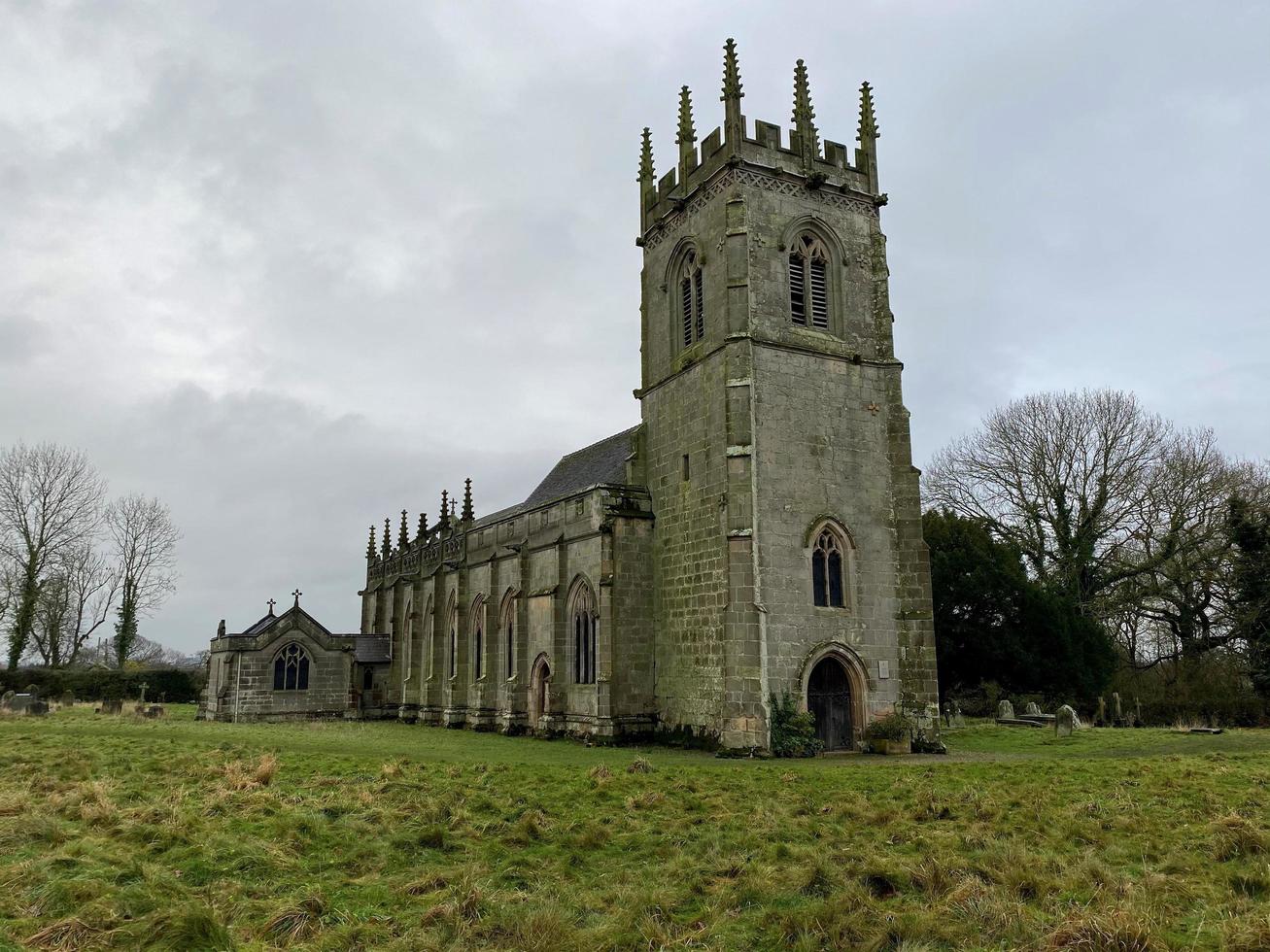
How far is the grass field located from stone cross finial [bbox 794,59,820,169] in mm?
16960

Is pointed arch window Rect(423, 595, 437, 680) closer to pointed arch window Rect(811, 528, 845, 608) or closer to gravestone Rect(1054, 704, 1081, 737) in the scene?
pointed arch window Rect(811, 528, 845, 608)

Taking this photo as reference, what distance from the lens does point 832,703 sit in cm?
2348

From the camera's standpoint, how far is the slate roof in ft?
138

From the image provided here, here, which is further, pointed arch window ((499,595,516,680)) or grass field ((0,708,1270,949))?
pointed arch window ((499,595,516,680))

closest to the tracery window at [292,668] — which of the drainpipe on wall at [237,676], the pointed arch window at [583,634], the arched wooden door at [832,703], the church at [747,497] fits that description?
the drainpipe on wall at [237,676]

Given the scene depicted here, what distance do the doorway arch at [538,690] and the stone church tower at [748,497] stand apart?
66 mm

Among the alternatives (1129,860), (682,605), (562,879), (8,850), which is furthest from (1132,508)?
(8,850)

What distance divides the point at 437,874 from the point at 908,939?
14.8 feet

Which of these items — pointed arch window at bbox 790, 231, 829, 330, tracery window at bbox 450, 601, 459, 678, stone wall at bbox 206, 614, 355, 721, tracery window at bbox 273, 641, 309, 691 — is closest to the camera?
pointed arch window at bbox 790, 231, 829, 330

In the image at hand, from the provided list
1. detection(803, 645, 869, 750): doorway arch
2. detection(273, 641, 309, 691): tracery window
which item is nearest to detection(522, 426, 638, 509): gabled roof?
detection(803, 645, 869, 750): doorway arch

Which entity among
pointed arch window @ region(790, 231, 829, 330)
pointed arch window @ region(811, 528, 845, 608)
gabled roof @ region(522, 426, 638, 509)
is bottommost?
pointed arch window @ region(811, 528, 845, 608)

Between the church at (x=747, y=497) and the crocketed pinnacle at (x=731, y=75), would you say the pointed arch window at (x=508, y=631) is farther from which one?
the crocketed pinnacle at (x=731, y=75)

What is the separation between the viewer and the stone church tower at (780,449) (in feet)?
75.3

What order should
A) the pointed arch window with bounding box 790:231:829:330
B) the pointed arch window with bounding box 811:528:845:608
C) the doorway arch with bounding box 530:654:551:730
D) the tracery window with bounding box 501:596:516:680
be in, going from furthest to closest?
the tracery window with bounding box 501:596:516:680
the doorway arch with bounding box 530:654:551:730
the pointed arch window with bounding box 790:231:829:330
the pointed arch window with bounding box 811:528:845:608
